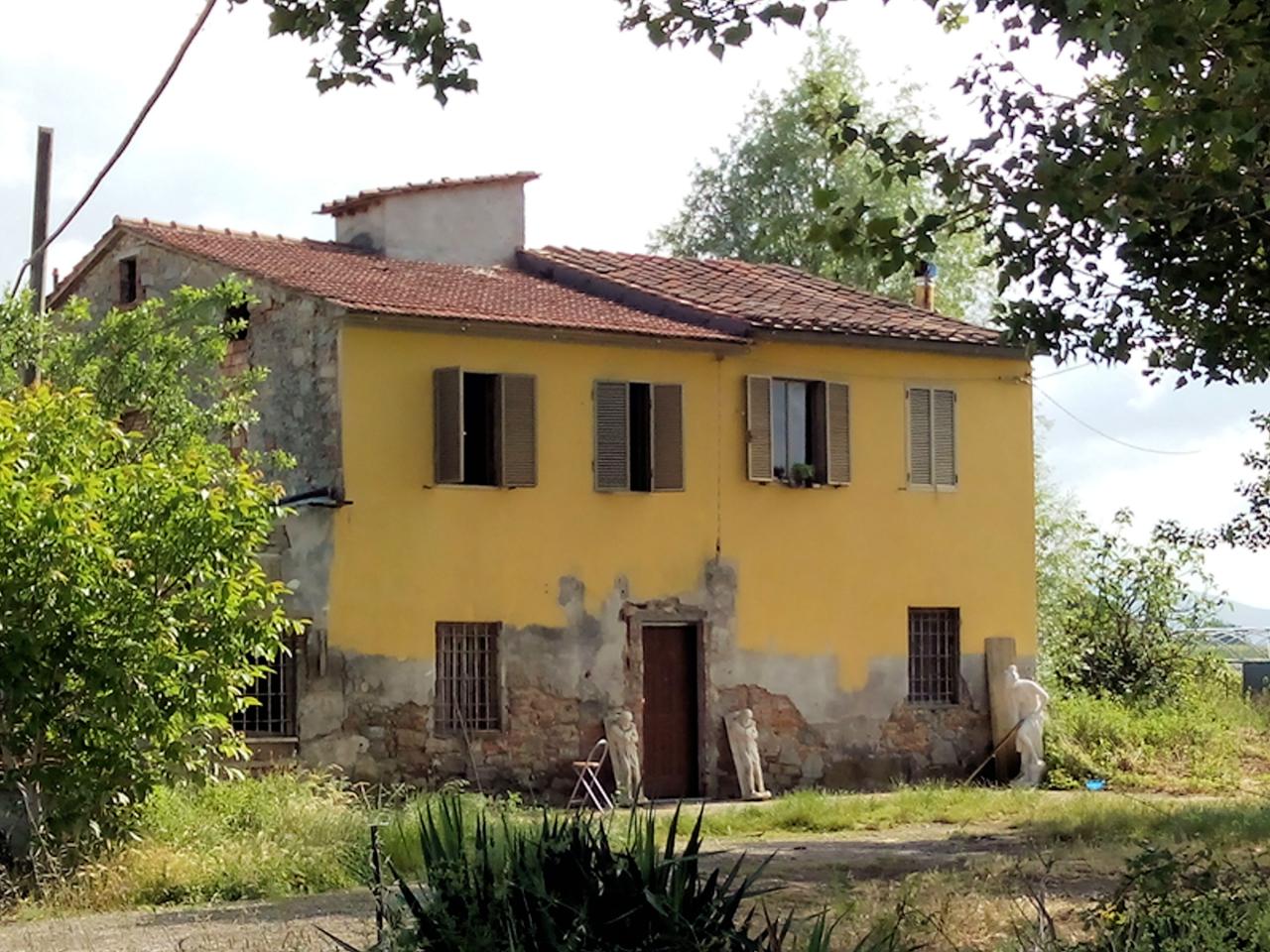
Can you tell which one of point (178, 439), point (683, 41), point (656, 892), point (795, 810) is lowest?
point (795, 810)

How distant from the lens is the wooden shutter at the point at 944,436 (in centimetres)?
2620

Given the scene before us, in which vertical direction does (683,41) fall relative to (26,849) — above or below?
above

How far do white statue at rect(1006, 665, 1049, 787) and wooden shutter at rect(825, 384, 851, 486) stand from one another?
11.3ft

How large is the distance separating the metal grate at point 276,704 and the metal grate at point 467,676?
1692mm

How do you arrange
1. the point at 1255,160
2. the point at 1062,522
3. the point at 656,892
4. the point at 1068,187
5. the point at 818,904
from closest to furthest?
1. the point at 656,892
2. the point at 1068,187
3. the point at 1255,160
4. the point at 818,904
5. the point at 1062,522

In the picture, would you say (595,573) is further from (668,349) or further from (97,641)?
Result: (97,641)

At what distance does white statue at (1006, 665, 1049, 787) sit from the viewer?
25.7m

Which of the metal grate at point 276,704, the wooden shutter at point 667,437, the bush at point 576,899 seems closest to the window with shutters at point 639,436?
the wooden shutter at point 667,437

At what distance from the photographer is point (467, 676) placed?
74.0 feet

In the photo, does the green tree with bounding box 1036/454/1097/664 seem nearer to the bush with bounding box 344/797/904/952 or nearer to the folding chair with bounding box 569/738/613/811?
the folding chair with bounding box 569/738/613/811

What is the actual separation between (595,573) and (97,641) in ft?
30.7

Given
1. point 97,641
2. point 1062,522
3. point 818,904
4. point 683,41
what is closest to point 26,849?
point 97,641

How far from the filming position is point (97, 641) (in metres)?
14.7

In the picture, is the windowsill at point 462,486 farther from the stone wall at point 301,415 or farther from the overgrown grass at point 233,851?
the overgrown grass at point 233,851
